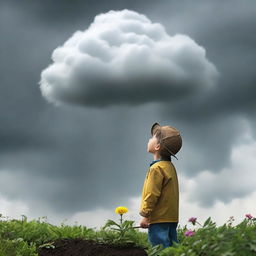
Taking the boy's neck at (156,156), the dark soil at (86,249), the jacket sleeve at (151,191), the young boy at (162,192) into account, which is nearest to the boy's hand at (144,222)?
the young boy at (162,192)

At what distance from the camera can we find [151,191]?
7.47 m

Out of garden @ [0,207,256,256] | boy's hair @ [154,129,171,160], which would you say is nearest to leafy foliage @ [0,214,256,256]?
garden @ [0,207,256,256]

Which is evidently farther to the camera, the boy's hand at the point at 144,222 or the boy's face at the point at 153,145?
the boy's face at the point at 153,145

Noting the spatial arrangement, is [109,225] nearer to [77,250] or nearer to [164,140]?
[77,250]

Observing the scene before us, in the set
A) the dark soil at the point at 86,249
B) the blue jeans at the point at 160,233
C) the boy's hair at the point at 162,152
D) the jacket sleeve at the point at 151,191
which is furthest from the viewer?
the dark soil at the point at 86,249

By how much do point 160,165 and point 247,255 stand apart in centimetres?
298

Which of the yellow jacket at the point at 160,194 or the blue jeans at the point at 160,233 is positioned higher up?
the yellow jacket at the point at 160,194

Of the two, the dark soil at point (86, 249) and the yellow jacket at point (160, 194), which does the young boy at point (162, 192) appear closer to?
the yellow jacket at point (160, 194)

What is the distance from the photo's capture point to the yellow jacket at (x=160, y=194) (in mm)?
7469

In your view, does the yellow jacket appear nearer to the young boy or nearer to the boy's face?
the young boy

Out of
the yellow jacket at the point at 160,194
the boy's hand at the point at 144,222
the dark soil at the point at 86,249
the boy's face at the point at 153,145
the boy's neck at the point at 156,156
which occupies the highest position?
the boy's face at the point at 153,145

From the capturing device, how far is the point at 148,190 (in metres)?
7.50

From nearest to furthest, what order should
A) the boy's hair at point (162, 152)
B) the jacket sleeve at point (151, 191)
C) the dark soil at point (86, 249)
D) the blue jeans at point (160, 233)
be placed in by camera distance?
the jacket sleeve at point (151, 191) < the blue jeans at point (160, 233) < the boy's hair at point (162, 152) < the dark soil at point (86, 249)

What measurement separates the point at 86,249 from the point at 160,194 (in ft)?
4.90
